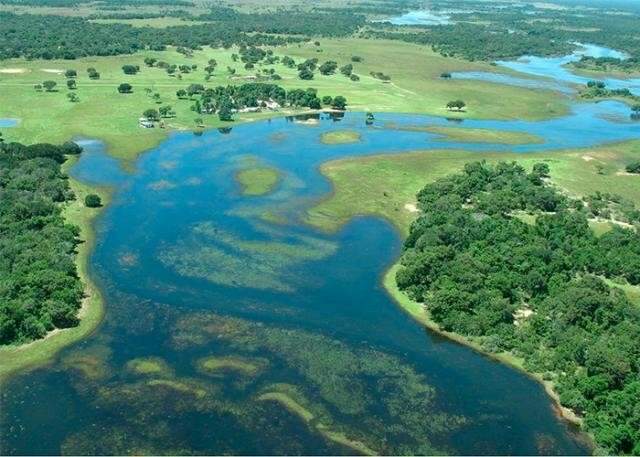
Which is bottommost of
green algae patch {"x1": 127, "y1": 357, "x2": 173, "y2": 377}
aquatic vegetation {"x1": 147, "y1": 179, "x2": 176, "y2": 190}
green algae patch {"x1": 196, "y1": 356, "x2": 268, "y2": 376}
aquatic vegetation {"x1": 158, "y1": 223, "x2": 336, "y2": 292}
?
aquatic vegetation {"x1": 147, "y1": 179, "x2": 176, "y2": 190}

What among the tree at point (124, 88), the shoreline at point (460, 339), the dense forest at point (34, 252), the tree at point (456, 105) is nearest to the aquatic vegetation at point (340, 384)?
the shoreline at point (460, 339)

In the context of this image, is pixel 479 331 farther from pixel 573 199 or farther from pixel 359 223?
pixel 573 199

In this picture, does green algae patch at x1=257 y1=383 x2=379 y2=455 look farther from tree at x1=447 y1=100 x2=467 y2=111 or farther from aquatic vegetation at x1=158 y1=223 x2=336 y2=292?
tree at x1=447 y1=100 x2=467 y2=111

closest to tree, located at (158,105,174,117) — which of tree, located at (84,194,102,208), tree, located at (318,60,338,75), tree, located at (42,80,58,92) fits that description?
tree, located at (42,80,58,92)

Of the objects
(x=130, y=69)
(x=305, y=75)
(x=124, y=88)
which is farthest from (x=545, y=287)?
(x=130, y=69)

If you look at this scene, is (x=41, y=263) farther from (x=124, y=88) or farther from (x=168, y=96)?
(x=124, y=88)

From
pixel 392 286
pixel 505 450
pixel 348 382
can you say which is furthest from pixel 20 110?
pixel 505 450

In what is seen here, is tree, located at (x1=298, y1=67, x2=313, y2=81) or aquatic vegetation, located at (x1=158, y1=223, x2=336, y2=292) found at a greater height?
tree, located at (x1=298, y1=67, x2=313, y2=81)
